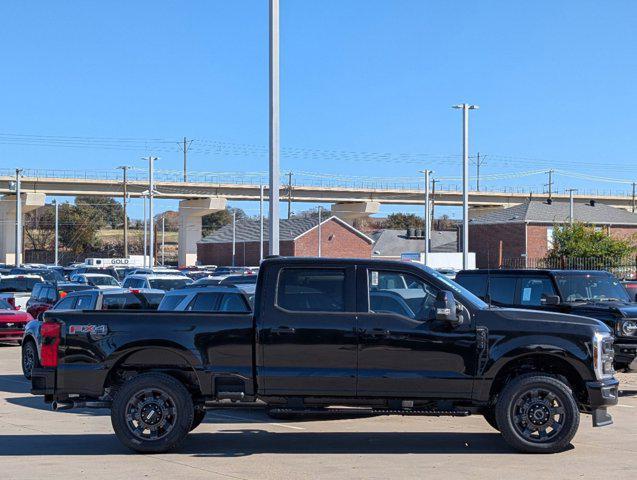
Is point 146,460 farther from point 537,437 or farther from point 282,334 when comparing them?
point 537,437

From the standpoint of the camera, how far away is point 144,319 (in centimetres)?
1003

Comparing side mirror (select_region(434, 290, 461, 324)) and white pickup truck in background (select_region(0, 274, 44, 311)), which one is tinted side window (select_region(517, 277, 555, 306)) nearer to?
side mirror (select_region(434, 290, 461, 324))

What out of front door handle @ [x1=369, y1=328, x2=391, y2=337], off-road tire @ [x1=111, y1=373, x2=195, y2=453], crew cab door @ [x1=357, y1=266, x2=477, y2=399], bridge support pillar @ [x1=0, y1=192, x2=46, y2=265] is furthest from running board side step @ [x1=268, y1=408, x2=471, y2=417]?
bridge support pillar @ [x1=0, y1=192, x2=46, y2=265]

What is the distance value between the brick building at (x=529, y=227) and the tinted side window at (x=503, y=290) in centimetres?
4684

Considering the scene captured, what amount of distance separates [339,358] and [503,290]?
7.76 meters

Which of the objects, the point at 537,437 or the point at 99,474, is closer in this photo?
the point at 99,474

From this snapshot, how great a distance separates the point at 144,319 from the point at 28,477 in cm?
204

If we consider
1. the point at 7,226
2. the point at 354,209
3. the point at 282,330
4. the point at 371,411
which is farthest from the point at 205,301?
the point at 354,209

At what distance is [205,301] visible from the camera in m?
14.5

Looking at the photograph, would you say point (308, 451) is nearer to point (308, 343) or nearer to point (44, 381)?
point (308, 343)

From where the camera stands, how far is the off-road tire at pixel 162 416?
9953mm

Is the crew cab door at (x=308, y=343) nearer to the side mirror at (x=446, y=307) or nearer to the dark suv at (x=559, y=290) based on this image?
the side mirror at (x=446, y=307)

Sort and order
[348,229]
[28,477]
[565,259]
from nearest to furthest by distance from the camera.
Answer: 1. [28,477]
2. [565,259]
3. [348,229]

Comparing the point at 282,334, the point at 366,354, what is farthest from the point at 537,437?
the point at 282,334
